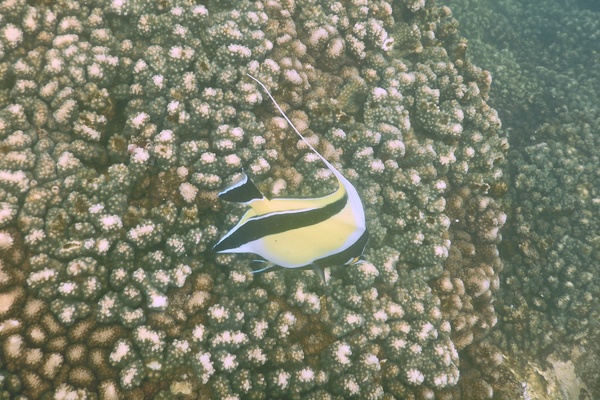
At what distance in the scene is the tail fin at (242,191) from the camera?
6.10 ft

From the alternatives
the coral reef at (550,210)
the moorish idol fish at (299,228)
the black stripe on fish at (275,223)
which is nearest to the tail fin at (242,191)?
the moorish idol fish at (299,228)

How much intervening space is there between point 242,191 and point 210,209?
925 mm

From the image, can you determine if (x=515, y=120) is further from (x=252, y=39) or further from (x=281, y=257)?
Result: (x=281, y=257)

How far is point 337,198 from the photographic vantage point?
2.08 m

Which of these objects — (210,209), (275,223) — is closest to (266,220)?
(275,223)

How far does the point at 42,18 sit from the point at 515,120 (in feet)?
17.8

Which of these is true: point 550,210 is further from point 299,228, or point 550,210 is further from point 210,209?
point 210,209

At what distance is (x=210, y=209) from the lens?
2734 mm

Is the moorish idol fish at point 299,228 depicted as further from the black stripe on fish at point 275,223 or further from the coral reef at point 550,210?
the coral reef at point 550,210

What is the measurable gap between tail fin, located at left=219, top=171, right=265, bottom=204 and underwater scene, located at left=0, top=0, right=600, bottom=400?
0.05ft

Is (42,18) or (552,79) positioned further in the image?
(552,79)

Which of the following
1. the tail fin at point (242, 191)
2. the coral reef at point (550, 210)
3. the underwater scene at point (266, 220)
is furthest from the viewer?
the coral reef at point (550, 210)

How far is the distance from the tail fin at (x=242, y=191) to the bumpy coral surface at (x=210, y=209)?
80 cm

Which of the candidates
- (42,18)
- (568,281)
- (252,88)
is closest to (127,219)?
(252,88)
